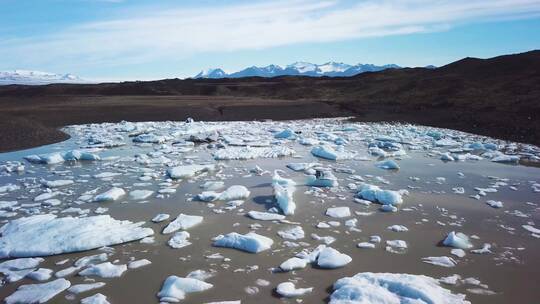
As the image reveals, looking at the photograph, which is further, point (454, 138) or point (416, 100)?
point (416, 100)

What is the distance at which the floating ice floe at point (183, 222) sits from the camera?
4.48 m

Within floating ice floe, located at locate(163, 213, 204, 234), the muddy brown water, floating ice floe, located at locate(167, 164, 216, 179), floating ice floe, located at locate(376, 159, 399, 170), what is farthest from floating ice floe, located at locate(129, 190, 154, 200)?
floating ice floe, located at locate(376, 159, 399, 170)

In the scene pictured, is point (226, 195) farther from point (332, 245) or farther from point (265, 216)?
point (332, 245)

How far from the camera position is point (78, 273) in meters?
3.50

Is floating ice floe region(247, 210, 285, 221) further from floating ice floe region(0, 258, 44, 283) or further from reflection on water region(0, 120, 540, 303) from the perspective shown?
floating ice floe region(0, 258, 44, 283)

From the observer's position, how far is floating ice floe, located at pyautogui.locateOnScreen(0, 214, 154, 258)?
12.8ft

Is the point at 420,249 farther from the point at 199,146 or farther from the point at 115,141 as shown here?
the point at 115,141

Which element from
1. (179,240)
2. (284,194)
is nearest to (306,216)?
(284,194)

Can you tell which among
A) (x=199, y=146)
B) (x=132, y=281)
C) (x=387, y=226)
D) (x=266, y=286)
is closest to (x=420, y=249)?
(x=387, y=226)

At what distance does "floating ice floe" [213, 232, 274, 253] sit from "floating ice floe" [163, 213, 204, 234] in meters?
0.53

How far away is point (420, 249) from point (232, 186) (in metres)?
2.78

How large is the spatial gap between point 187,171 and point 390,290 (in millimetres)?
4463

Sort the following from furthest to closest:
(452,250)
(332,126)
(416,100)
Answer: (416,100) → (332,126) → (452,250)

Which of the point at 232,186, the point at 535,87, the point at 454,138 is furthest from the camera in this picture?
the point at 535,87
